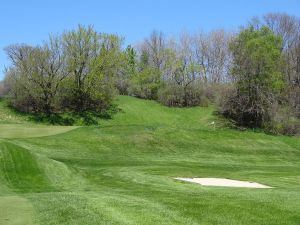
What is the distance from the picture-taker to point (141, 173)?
25.3 metres

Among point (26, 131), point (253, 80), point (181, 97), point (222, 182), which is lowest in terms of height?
point (222, 182)

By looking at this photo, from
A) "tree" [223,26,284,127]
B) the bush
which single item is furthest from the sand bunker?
the bush

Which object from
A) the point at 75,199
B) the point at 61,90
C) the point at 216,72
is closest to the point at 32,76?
the point at 61,90

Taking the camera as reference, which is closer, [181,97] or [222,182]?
[222,182]

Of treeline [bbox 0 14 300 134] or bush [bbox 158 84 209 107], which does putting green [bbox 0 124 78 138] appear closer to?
treeline [bbox 0 14 300 134]

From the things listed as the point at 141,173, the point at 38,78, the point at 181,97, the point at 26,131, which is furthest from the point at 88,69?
the point at 141,173

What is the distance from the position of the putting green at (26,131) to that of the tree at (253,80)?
73.7ft

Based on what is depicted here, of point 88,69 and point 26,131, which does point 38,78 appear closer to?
point 88,69

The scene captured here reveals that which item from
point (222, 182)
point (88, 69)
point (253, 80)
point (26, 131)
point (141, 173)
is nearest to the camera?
point (222, 182)

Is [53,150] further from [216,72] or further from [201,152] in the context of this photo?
[216,72]

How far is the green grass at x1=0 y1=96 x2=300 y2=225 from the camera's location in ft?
36.3

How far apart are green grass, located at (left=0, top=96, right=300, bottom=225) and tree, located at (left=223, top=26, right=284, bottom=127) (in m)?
3.80

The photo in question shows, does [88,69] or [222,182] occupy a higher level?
[88,69]

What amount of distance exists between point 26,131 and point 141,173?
809 inches
